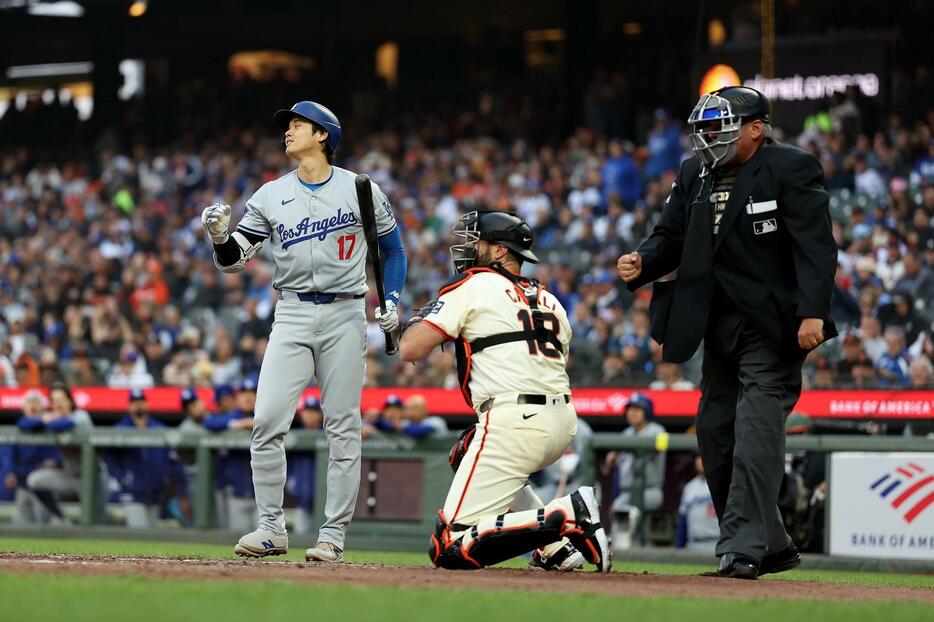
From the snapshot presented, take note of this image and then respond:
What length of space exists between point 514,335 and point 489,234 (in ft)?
1.62

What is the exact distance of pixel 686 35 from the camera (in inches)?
801

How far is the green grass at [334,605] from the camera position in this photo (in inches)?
148

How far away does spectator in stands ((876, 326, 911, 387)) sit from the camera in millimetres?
12867

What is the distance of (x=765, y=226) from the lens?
5.93 meters

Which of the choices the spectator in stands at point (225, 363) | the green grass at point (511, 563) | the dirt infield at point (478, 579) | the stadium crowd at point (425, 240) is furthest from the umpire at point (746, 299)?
the spectator in stands at point (225, 363)

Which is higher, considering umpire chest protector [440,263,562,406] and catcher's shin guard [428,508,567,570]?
umpire chest protector [440,263,562,406]

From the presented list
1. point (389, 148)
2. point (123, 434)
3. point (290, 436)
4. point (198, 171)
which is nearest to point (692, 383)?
point (290, 436)

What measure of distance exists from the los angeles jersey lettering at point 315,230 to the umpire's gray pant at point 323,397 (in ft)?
0.42

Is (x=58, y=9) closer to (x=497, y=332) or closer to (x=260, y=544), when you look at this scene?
(x=260, y=544)

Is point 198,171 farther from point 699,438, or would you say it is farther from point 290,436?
point 699,438

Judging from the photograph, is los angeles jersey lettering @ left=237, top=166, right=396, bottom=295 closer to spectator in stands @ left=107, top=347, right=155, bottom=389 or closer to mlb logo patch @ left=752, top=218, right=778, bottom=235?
mlb logo patch @ left=752, top=218, right=778, bottom=235

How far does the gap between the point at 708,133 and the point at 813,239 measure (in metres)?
0.63

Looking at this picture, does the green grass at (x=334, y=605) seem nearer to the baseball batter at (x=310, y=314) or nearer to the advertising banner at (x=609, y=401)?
the baseball batter at (x=310, y=314)

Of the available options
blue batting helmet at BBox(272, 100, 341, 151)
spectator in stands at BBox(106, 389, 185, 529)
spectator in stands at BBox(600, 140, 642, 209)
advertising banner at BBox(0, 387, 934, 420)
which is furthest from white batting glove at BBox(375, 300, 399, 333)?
spectator in stands at BBox(600, 140, 642, 209)
